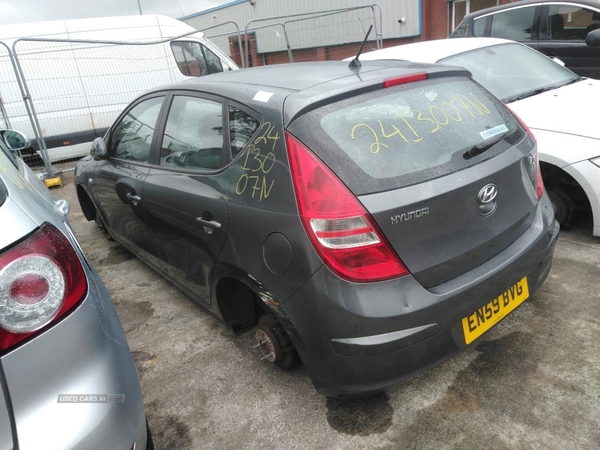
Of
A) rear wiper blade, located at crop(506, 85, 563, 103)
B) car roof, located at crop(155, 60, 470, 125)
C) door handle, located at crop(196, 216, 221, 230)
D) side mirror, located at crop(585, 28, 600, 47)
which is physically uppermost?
car roof, located at crop(155, 60, 470, 125)

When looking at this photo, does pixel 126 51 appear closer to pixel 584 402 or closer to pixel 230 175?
pixel 230 175

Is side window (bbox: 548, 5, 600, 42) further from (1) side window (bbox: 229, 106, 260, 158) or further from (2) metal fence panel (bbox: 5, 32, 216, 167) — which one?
(2) metal fence panel (bbox: 5, 32, 216, 167)

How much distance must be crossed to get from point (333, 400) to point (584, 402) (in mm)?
1118

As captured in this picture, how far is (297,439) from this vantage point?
1.98 metres

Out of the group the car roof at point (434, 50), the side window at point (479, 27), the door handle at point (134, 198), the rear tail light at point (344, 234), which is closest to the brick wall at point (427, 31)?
the side window at point (479, 27)

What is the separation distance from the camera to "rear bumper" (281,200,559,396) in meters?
1.72

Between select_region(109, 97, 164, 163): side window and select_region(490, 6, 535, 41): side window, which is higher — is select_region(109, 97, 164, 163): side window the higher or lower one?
the lower one

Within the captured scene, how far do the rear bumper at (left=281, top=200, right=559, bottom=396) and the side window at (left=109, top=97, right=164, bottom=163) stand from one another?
1.76 meters

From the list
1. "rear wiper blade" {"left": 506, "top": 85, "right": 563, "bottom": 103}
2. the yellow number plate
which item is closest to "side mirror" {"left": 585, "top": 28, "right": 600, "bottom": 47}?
"rear wiper blade" {"left": 506, "top": 85, "right": 563, "bottom": 103}

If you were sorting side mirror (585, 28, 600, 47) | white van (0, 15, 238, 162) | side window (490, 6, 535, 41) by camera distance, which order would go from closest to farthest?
side mirror (585, 28, 600, 47) → side window (490, 6, 535, 41) → white van (0, 15, 238, 162)

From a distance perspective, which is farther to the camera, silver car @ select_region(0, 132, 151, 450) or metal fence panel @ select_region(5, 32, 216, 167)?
metal fence panel @ select_region(5, 32, 216, 167)

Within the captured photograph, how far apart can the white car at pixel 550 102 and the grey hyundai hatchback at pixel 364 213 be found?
0.33 metres

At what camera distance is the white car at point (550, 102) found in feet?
10.3

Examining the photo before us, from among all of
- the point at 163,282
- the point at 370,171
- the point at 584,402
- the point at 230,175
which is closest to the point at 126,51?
the point at 163,282
